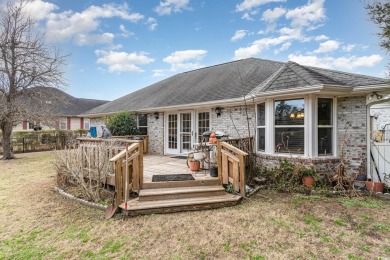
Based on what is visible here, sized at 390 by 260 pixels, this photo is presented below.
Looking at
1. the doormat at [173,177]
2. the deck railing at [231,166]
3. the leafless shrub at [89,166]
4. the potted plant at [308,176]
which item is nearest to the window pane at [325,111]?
the potted plant at [308,176]

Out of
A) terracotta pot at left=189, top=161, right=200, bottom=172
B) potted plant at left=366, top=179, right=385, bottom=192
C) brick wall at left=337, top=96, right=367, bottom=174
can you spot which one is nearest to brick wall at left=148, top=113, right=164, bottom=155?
terracotta pot at left=189, top=161, right=200, bottom=172

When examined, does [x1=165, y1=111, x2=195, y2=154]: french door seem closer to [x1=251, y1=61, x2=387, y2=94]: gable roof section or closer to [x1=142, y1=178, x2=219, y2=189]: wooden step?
[x1=251, y1=61, x2=387, y2=94]: gable roof section

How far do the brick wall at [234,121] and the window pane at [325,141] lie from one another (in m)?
2.24

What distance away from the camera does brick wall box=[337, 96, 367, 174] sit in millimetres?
6348

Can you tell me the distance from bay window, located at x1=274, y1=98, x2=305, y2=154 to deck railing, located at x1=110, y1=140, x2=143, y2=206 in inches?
176

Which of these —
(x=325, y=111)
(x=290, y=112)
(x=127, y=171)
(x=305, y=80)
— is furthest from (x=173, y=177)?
(x=325, y=111)

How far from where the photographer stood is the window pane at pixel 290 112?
21.4 feet

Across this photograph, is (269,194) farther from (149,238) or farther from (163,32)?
(163,32)

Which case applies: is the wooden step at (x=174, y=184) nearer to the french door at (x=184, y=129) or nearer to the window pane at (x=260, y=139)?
the window pane at (x=260, y=139)

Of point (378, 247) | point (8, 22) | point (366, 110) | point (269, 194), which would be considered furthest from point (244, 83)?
point (8, 22)

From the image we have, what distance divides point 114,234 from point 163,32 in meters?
13.3

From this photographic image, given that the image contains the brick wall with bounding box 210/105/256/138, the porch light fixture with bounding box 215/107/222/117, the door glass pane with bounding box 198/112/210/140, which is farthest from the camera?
the door glass pane with bounding box 198/112/210/140

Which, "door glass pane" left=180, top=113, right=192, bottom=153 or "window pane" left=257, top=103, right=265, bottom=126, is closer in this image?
"window pane" left=257, top=103, right=265, bottom=126

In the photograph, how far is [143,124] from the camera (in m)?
12.5
